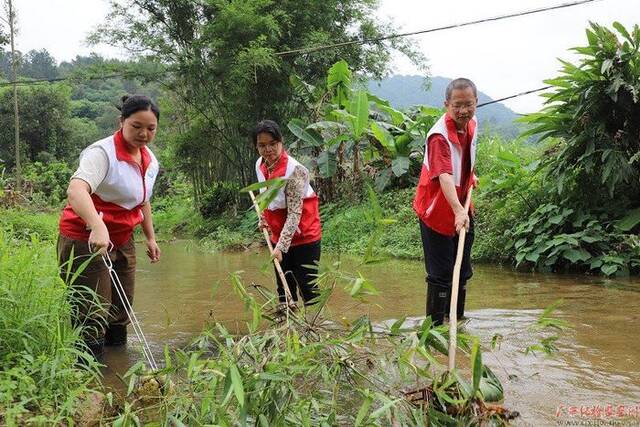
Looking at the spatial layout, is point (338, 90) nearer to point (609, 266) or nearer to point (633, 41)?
point (633, 41)

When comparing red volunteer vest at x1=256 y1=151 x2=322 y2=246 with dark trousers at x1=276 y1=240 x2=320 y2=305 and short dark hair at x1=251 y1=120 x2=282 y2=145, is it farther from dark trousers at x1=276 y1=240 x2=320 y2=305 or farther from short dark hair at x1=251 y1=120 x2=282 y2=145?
short dark hair at x1=251 y1=120 x2=282 y2=145

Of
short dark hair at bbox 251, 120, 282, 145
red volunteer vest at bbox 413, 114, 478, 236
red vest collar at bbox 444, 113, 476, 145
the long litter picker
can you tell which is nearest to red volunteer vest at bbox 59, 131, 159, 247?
the long litter picker

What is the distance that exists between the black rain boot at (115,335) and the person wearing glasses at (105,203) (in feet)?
0.43

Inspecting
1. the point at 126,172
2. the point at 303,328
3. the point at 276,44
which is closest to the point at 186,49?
the point at 276,44

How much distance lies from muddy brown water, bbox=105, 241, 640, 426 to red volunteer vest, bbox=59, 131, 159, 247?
680 mm

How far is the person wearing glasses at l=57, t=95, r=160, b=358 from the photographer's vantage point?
2873mm

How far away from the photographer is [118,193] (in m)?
3.12

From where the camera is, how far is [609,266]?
567cm

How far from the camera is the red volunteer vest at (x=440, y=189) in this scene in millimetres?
3277

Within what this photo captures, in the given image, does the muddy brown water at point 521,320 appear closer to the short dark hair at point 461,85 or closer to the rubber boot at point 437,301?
the rubber boot at point 437,301

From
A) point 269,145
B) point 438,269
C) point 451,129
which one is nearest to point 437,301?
point 438,269

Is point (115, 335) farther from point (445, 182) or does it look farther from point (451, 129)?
point (451, 129)

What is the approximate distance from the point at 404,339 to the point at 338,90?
7281mm

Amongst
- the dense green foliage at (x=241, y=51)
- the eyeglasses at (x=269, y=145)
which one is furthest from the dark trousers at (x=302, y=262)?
the dense green foliage at (x=241, y=51)
